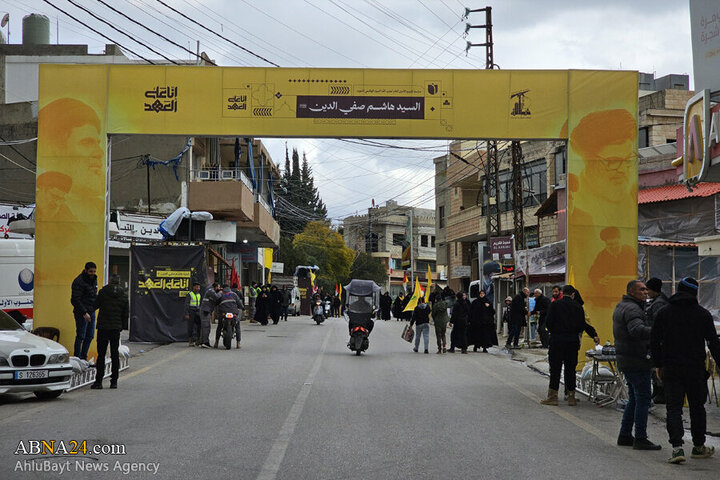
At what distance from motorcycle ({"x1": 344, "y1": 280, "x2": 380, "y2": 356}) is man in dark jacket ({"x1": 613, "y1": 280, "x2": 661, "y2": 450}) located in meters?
12.1

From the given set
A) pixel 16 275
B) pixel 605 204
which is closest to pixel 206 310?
pixel 16 275

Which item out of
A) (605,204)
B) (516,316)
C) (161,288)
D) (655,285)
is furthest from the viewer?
(161,288)

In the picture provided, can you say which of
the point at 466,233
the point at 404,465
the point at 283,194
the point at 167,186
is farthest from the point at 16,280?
the point at 283,194

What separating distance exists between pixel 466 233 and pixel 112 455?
4594cm

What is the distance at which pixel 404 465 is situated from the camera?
738 cm

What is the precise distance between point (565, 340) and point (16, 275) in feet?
51.1

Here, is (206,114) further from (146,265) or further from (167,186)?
(167,186)

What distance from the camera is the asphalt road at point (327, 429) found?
7.24 metres

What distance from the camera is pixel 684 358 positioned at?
8.16m

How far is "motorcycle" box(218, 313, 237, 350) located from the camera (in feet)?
74.3

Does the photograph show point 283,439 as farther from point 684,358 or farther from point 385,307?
point 385,307

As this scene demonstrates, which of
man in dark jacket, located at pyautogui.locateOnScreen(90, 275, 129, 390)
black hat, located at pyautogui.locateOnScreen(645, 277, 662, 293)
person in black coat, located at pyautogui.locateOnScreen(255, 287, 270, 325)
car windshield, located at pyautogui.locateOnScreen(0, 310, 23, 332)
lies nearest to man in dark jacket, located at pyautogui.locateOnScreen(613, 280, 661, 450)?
black hat, located at pyautogui.locateOnScreen(645, 277, 662, 293)

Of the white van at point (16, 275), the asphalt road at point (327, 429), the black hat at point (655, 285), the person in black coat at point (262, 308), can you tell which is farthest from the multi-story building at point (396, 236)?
the black hat at point (655, 285)

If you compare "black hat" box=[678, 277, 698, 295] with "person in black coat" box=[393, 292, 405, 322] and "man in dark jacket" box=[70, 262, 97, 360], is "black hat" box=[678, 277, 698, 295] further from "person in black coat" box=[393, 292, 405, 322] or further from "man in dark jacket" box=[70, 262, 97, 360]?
"person in black coat" box=[393, 292, 405, 322]
